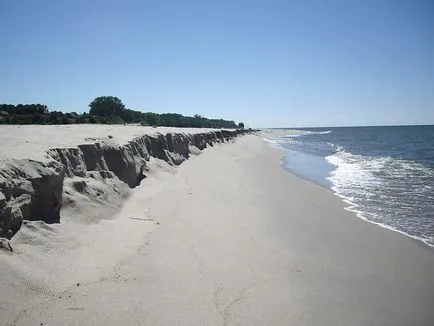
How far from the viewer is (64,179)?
7785mm

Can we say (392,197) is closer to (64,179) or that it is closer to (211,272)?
(211,272)

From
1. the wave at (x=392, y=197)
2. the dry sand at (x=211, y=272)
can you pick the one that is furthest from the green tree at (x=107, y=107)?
the dry sand at (x=211, y=272)

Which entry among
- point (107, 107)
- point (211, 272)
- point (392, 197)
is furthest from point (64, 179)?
point (107, 107)

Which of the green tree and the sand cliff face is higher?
the green tree

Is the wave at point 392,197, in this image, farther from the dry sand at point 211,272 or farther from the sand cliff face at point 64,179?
the sand cliff face at point 64,179

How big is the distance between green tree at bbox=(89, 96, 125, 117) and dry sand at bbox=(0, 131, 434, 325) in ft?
219


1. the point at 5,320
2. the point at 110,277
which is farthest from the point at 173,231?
the point at 5,320

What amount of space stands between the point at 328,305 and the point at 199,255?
7.90 ft

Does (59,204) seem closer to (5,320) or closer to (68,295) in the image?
(68,295)

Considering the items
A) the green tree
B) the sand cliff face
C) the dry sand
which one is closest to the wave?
Answer: the dry sand

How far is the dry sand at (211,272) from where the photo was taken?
15.0 ft

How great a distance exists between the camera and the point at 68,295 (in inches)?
182

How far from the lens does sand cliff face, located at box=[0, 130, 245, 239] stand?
553cm

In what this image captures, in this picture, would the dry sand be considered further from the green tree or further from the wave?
the green tree
